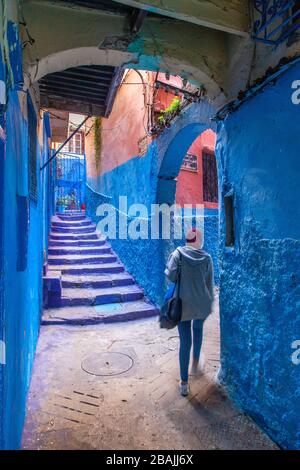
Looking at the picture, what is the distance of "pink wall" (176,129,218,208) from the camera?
706 cm

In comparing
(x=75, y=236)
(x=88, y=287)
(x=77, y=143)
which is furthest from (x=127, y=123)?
(x=77, y=143)

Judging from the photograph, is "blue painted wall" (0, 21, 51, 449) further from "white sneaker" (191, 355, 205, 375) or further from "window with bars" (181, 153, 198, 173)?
"window with bars" (181, 153, 198, 173)

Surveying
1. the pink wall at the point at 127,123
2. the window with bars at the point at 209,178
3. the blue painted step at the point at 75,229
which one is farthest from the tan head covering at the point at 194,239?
the blue painted step at the point at 75,229

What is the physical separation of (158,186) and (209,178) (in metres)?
2.80

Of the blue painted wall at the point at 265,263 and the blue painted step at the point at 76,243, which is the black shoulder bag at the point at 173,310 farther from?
the blue painted step at the point at 76,243

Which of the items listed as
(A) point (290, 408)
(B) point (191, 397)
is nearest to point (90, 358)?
(B) point (191, 397)

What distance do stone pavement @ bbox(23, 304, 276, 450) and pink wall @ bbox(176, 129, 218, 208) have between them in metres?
3.49

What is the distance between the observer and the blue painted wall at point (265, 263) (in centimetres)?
229

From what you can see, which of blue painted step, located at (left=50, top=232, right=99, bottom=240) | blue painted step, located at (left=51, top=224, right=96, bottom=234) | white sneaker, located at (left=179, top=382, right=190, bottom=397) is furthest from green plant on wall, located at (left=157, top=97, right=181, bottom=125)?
blue painted step, located at (left=51, top=224, right=96, bottom=234)

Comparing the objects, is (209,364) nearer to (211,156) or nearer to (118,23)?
(118,23)

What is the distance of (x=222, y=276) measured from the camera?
11.1 feet

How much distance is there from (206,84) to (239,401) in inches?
124

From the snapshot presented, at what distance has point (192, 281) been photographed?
3.23 meters

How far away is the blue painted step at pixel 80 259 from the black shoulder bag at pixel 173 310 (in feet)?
16.4
